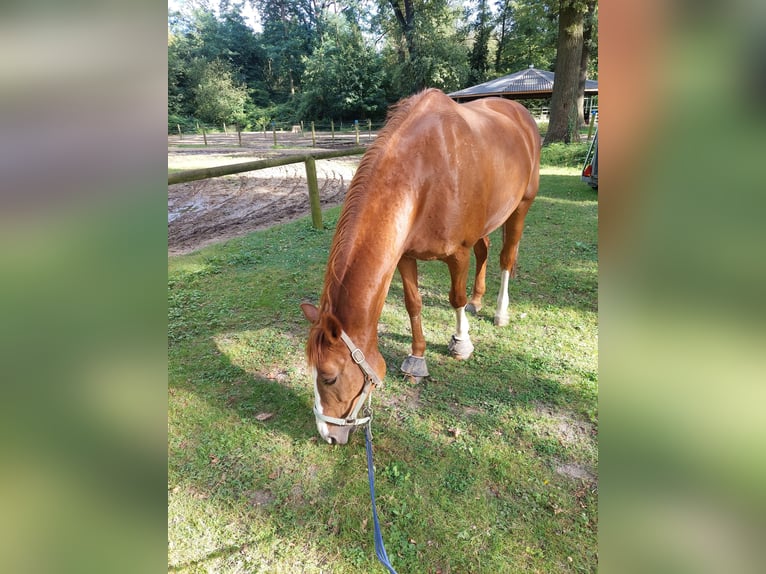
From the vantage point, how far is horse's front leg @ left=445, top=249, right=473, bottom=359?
2828 millimetres

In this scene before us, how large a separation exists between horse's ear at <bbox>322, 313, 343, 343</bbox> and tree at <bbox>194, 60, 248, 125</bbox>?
3659 centimetres

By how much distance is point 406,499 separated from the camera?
6.64 ft

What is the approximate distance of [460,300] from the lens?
3.04m

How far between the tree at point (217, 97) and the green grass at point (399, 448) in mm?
34000

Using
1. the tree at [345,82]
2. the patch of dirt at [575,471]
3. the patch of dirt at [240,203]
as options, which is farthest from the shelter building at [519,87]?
the patch of dirt at [575,471]

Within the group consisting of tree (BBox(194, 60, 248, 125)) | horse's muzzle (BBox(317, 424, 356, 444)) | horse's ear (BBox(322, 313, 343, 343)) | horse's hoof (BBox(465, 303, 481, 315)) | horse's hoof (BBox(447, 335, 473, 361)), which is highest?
tree (BBox(194, 60, 248, 125))

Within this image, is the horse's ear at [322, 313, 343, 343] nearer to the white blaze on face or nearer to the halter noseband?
the halter noseband

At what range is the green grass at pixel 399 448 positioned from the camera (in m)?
1.79

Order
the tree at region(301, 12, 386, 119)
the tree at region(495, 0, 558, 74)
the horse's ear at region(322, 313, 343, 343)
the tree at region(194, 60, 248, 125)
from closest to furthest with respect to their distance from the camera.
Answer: the horse's ear at region(322, 313, 343, 343)
the tree at region(495, 0, 558, 74)
the tree at region(301, 12, 386, 119)
the tree at region(194, 60, 248, 125)

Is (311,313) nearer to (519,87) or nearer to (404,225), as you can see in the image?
(404,225)
